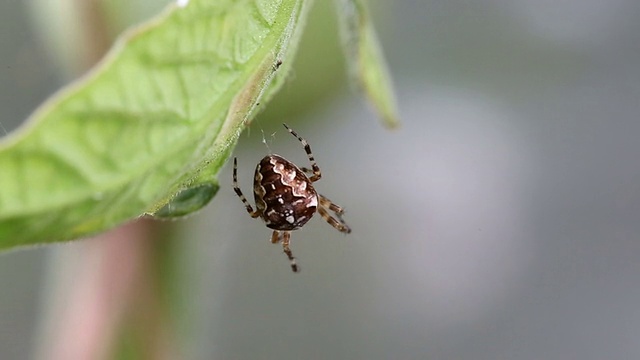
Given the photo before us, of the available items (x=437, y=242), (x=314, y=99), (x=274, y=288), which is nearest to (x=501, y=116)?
(x=437, y=242)

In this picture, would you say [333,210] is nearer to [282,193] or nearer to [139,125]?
[282,193]

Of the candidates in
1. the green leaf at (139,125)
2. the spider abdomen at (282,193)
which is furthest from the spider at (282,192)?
the green leaf at (139,125)

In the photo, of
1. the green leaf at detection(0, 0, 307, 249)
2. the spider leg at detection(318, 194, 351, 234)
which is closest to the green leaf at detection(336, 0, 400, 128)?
the green leaf at detection(0, 0, 307, 249)

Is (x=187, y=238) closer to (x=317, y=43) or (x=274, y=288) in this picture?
(x=317, y=43)

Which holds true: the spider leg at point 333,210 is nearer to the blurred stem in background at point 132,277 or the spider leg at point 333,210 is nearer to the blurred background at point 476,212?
the blurred stem in background at point 132,277

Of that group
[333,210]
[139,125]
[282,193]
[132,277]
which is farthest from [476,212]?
[139,125]

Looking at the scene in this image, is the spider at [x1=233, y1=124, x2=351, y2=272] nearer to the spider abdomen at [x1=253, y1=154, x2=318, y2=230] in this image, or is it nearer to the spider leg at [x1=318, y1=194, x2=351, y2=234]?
the spider abdomen at [x1=253, y1=154, x2=318, y2=230]
